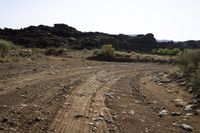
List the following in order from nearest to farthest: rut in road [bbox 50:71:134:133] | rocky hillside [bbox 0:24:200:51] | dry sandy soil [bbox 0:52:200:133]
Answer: rut in road [bbox 50:71:134:133]
dry sandy soil [bbox 0:52:200:133]
rocky hillside [bbox 0:24:200:51]

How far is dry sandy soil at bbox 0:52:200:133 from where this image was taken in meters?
8.64

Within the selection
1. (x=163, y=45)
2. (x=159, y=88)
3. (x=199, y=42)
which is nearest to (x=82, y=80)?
(x=159, y=88)

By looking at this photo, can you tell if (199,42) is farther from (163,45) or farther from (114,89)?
(114,89)

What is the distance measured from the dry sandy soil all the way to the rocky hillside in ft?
148

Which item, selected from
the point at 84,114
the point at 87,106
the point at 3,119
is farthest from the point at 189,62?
the point at 3,119

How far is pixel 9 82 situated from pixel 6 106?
4.33m

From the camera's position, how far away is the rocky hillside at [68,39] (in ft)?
206

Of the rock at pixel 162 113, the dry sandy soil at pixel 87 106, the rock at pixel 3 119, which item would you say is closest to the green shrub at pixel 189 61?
the dry sandy soil at pixel 87 106

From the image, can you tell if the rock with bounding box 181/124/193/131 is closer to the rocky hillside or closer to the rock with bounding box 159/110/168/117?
the rock with bounding box 159/110/168/117

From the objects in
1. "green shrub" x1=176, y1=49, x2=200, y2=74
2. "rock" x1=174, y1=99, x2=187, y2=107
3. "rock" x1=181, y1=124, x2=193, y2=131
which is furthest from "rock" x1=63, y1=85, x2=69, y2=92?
"green shrub" x1=176, y1=49, x2=200, y2=74

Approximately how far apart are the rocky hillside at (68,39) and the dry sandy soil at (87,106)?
45.1m

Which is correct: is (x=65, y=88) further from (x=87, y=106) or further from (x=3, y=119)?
(x=3, y=119)

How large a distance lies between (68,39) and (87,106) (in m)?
60.3

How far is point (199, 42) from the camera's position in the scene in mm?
86188
